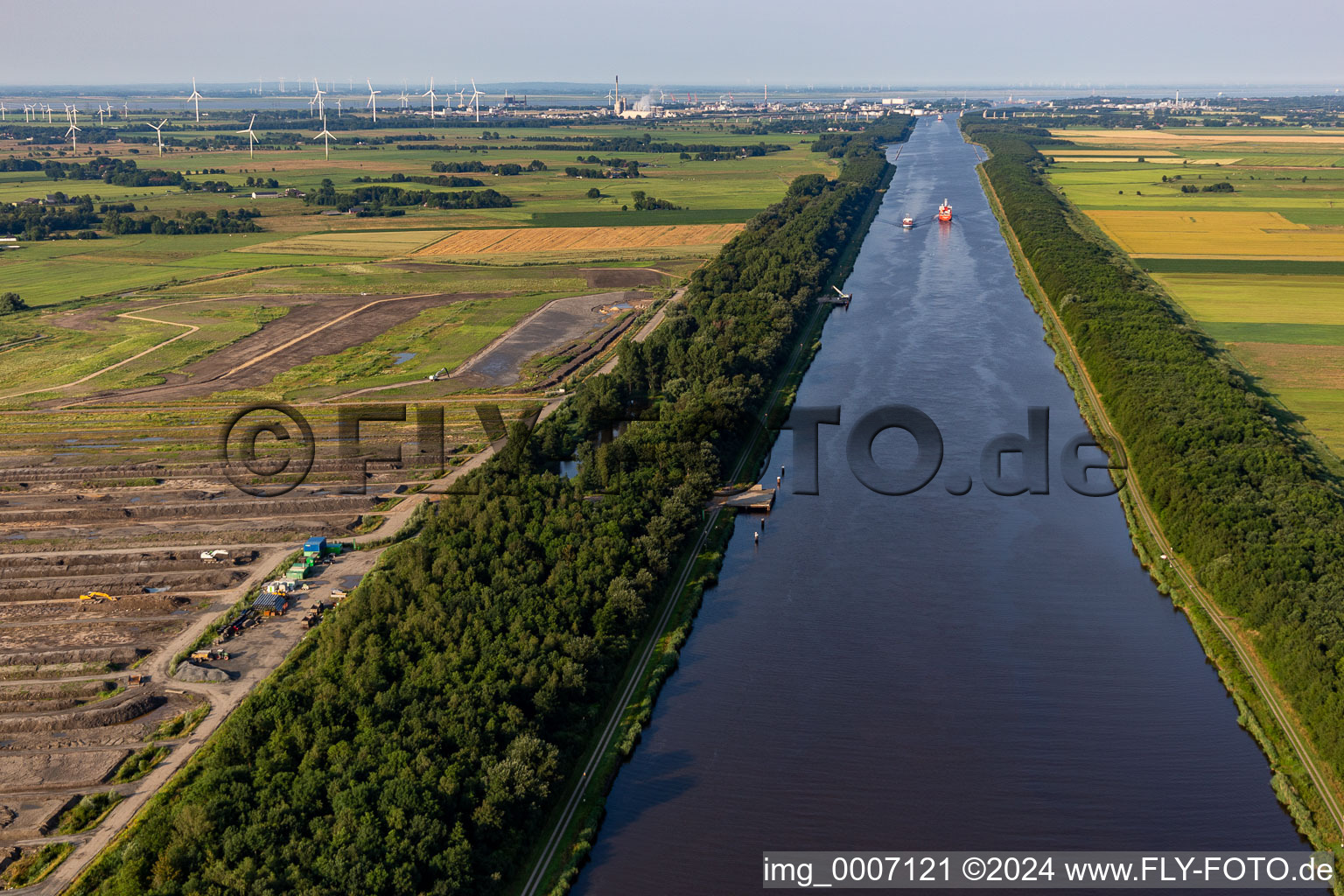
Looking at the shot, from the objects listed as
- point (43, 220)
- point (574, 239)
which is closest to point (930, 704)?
point (574, 239)

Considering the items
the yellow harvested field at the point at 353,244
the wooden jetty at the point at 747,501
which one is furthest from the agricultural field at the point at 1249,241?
the yellow harvested field at the point at 353,244

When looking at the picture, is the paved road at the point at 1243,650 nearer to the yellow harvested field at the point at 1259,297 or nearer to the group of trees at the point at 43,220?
the yellow harvested field at the point at 1259,297

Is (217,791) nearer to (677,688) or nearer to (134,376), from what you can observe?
(677,688)

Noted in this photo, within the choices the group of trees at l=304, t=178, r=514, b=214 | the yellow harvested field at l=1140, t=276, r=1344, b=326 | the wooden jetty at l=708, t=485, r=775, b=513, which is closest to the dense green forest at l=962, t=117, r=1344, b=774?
the yellow harvested field at l=1140, t=276, r=1344, b=326

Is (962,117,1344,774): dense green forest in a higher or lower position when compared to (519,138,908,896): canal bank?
higher

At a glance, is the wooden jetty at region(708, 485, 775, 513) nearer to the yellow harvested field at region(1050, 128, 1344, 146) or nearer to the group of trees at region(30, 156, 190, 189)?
the group of trees at region(30, 156, 190, 189)

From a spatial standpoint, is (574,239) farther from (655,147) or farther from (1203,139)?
(1203,139)
